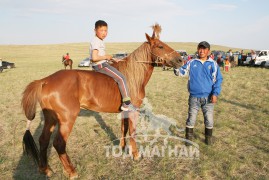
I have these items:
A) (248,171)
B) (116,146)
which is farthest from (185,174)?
(116,146)

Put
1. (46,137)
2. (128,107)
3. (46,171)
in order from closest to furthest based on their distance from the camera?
(46,137)
(46,171)
(128,107)

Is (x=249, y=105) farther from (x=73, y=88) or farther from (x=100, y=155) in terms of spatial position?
(x=73, y=88)

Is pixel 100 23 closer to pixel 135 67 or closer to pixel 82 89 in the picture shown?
pixel 135 67

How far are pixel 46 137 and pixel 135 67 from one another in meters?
2.40

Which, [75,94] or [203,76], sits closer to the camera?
[75,94]

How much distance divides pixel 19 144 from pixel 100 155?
236cm

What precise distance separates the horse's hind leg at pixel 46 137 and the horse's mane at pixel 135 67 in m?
1.79

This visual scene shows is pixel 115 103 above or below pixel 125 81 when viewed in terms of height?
below

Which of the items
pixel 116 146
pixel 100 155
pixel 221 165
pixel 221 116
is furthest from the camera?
pixel 221 116

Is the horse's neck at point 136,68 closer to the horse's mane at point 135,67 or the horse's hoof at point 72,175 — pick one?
the horse's mane at point 135,67

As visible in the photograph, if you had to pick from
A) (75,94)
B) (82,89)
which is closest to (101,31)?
(82,89)

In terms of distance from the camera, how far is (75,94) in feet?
13.9

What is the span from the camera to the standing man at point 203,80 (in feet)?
16.8

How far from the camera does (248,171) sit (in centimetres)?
443
